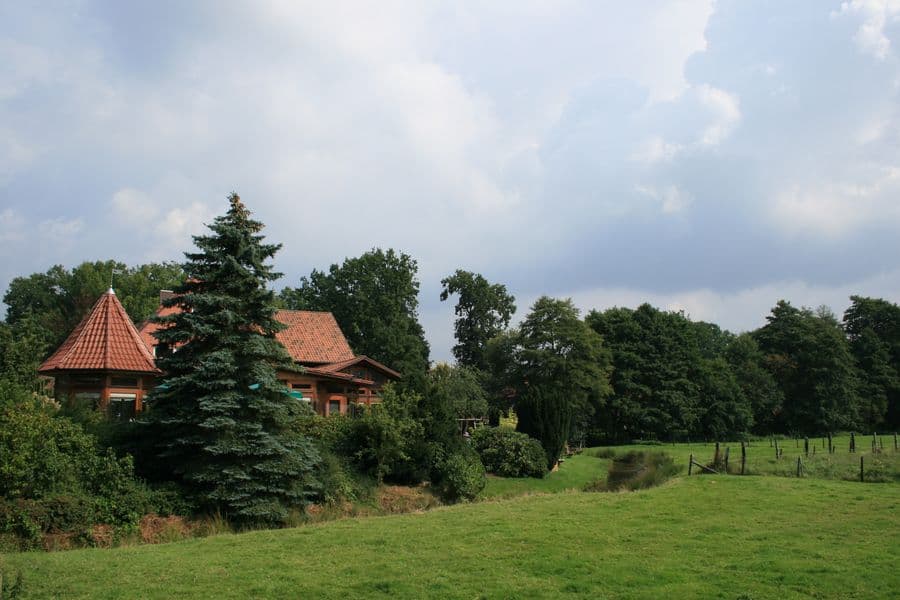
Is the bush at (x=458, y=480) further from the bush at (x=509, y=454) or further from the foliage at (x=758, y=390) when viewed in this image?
the foliage at (x=758, y=390)

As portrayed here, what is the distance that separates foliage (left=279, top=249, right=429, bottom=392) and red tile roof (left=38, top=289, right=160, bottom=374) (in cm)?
3190

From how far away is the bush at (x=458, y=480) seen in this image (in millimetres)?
26969

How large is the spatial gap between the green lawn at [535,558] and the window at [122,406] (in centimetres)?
1189

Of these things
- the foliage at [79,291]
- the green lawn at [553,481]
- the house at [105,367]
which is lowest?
the green lawn at [553,481]

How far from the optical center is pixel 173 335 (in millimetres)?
21031

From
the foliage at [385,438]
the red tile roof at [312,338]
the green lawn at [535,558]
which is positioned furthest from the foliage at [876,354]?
the green lawn at [535,558]

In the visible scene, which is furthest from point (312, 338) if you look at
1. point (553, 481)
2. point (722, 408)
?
point (722, 408)

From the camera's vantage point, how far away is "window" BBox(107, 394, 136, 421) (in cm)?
2542

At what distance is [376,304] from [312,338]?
18.7 m

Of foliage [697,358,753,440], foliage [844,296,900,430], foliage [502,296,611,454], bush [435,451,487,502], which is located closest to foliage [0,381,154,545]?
bush [435,451,487,502]

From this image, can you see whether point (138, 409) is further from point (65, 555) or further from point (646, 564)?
point (646, 564)

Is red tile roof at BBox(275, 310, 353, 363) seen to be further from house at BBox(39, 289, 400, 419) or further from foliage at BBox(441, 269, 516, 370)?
foliage at BBox(441, 269, 516, 370)

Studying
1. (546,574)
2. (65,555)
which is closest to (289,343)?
(65,555)

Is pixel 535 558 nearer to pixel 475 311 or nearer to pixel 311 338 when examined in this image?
pixel 311 338
